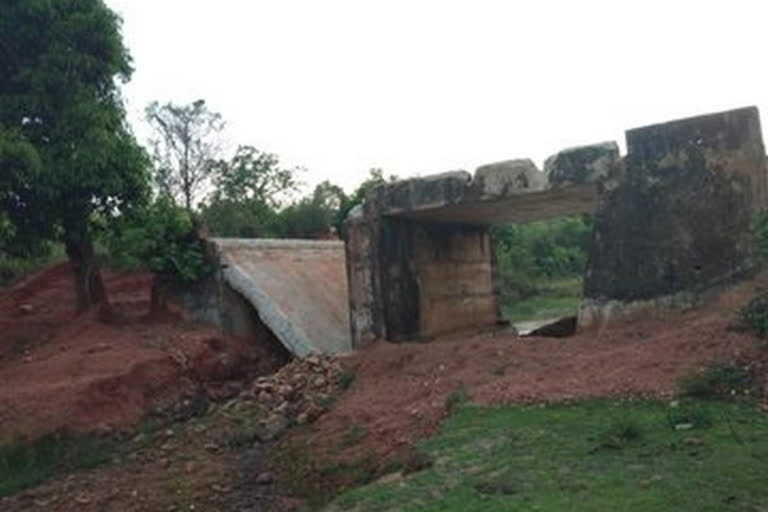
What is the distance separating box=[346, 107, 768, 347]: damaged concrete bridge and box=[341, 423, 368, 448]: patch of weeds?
288cm

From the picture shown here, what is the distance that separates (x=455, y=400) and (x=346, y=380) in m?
2.26

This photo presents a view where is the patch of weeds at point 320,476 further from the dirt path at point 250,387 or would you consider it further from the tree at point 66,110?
the tree at point 66,110

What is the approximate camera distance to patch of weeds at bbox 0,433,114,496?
27.6 feet

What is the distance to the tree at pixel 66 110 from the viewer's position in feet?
37.8

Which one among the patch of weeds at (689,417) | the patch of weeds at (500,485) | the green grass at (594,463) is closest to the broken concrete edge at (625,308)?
the green grass at (594,463)

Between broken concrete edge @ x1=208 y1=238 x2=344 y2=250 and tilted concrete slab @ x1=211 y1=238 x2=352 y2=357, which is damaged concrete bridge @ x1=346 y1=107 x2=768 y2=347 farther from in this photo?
broken concrete edge @ x1=208 y1=238 x2=344 y2=250

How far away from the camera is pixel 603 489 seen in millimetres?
4895

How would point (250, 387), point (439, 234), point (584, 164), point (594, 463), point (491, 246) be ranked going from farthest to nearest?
point (491, 246) → point (439, 234) → point (250, 387) → point (584, 164) → point (594, 463)

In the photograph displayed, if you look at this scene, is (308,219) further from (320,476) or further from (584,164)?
(320,476)

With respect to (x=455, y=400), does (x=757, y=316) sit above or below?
above

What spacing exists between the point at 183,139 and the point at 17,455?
15.2m

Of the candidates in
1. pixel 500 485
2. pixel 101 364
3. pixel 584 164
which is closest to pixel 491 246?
pixel 584 164

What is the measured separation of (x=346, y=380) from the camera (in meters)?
9.52

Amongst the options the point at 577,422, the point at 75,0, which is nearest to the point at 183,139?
the point at 75,0
